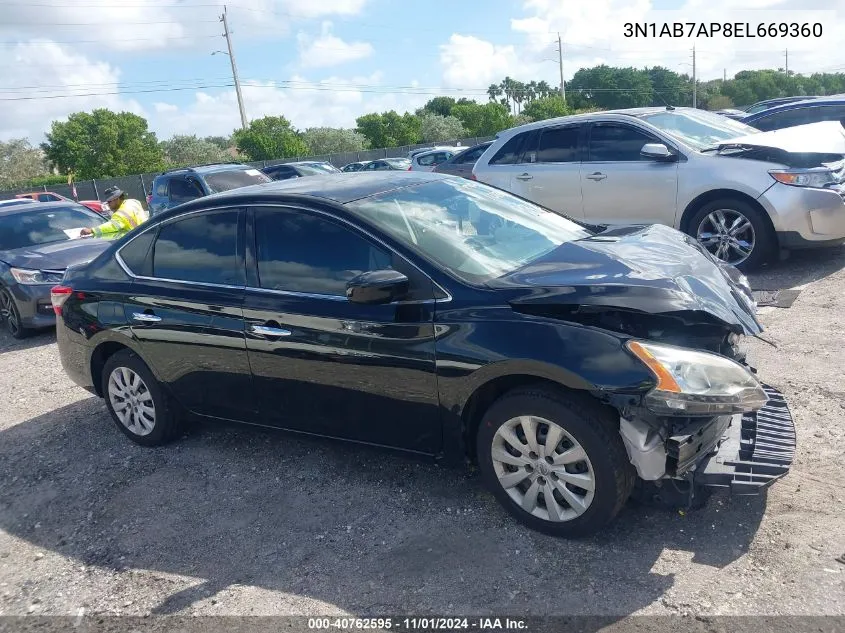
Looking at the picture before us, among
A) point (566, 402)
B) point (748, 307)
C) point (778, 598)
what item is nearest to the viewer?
point (778, 598)

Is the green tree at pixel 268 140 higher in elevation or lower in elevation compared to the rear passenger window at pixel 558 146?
higher

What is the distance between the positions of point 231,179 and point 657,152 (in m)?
8.80

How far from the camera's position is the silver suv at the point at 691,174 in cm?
714

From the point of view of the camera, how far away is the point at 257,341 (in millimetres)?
4129

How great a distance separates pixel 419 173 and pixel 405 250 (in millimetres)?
1227

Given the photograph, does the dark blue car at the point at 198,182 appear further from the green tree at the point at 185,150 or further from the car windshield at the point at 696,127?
the green tree at the point at 185,150

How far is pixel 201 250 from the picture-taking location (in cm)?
450

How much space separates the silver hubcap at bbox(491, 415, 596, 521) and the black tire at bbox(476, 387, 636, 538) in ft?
0.10

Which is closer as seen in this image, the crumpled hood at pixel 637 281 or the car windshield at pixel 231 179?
the crumpled hood at pixel 637 281

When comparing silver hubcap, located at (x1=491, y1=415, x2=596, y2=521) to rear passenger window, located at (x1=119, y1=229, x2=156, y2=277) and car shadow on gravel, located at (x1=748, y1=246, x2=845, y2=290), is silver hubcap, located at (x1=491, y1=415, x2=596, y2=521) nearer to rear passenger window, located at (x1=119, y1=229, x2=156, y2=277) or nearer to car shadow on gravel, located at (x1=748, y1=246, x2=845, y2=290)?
rear passenger window, located at (x1=119, y1=229, x2=156, y2=277)

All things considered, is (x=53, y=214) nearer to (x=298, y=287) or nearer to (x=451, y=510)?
(x=298, y=287)

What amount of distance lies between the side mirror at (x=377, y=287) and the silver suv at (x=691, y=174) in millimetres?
4933

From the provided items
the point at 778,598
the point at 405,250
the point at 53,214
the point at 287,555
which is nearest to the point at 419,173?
the point at 405,250

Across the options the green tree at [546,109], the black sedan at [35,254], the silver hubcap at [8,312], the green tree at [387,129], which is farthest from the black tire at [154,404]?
the green tree at [546,109]
